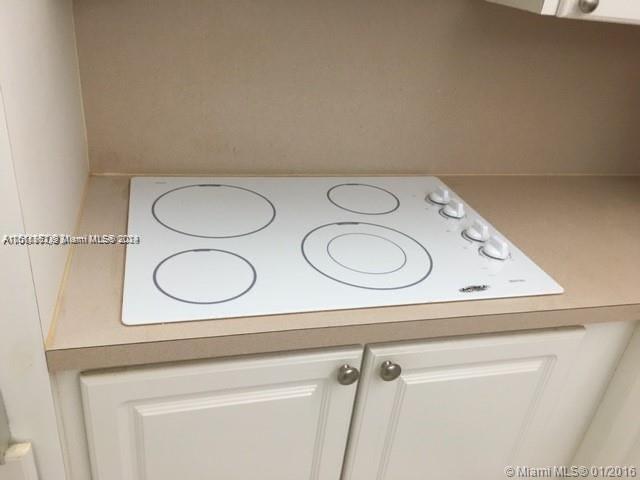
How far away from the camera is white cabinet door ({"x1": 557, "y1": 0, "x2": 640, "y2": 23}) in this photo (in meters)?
0.86

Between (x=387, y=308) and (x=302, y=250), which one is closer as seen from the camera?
(x=387, y=308)

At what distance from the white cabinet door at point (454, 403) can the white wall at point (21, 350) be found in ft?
1.50

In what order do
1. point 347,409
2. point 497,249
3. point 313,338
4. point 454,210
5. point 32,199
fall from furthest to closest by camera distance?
point 454,210, point 497,249, point 347,409, point 313,338, point 32,199

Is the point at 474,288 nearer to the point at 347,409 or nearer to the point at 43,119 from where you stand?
the point at 347,409

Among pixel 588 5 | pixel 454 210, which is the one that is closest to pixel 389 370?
pixel 454 210

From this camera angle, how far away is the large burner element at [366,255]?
0.87m

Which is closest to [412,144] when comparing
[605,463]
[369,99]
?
[369,99]

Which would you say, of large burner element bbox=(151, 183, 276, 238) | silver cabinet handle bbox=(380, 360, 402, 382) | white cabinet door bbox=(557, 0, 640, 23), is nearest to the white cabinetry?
silver cabinet handle bbox=(380, 360, 402, 382)

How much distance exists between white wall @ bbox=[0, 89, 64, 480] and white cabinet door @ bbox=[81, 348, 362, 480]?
0.05m

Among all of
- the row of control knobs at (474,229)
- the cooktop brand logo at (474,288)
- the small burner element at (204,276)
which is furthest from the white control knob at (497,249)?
the small burner element at (204,276)

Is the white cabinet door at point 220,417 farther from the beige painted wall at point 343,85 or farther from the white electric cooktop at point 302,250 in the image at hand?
the beige painted wall at point 343,85

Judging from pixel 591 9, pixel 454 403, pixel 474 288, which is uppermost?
pixel 591 9

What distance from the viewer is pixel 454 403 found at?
3.07 feet

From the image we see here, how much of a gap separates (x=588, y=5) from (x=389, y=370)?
0.66m
